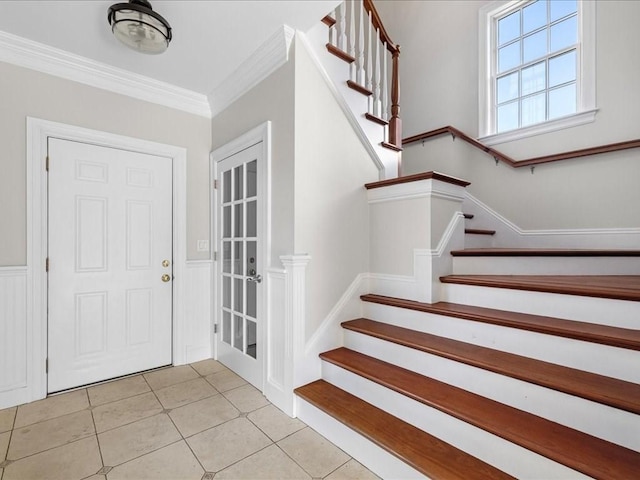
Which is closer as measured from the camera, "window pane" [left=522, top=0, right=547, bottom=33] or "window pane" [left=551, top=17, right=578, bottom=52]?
"window pane" [left=551, top=17, right=578, bottom=52]

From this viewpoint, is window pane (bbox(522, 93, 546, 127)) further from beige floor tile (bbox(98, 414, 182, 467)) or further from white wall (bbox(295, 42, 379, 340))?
beige floor tile (bbox(98, 414, 182, 467))

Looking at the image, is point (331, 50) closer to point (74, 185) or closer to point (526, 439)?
point (74, 185)

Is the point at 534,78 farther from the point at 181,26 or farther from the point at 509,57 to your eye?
the point at 181,26

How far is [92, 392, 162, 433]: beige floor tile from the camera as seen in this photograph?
1931 mm

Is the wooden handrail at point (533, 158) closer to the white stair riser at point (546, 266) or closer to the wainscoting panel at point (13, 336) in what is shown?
the white stair riser at point (546, 266)

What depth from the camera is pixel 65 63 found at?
2314mm

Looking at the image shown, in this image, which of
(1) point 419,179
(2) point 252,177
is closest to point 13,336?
(2) point 252,177

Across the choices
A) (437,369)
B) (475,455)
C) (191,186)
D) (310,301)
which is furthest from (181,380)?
(475,455)

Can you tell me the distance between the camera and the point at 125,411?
81.0 inches

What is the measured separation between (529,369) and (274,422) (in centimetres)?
147

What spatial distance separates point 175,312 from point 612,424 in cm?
296

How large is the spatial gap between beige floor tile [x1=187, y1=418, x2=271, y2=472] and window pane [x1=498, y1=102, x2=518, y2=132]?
371cm

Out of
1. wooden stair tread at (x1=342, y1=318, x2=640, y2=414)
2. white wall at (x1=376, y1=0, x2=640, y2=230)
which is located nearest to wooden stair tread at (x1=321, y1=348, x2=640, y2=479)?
wooden stair tread at (x1=342, y1=318, x2=640, y2=414)

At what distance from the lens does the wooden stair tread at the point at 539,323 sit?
51.4 inches
